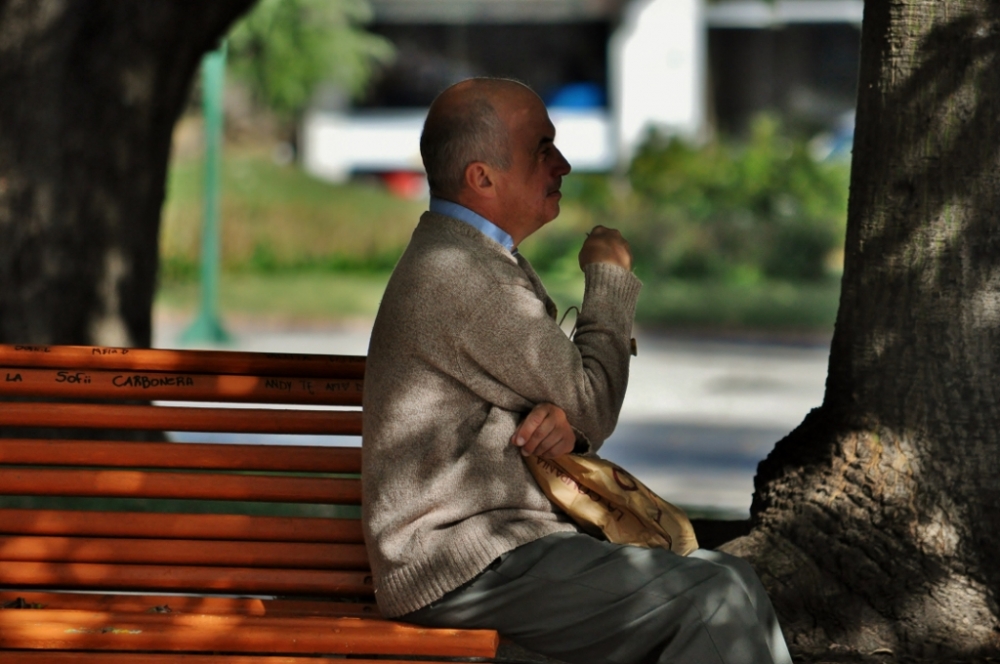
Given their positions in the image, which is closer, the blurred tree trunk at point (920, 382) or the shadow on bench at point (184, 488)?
the shadow on bench at point (184, 488)

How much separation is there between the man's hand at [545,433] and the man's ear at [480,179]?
17.8 inches

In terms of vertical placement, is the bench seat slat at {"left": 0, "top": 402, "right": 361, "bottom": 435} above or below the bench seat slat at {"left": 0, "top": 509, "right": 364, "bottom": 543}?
above

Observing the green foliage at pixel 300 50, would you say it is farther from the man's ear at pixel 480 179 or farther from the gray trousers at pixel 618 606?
the gray trousers at pixel 618 606

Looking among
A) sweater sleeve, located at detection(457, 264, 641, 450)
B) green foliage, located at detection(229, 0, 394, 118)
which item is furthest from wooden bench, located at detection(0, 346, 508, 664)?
green foliage, located at detection(229, 0, 394, 118)

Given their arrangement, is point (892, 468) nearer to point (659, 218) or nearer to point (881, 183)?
point (881, 183)

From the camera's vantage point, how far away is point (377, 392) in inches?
120

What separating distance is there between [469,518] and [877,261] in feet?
4.90

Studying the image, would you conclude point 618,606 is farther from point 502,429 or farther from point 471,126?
point 471,126

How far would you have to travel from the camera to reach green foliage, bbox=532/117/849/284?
1880 cm

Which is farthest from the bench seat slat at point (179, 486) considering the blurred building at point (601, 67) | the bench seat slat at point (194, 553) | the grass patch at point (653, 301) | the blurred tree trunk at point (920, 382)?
the blurred building at point (601, 67)

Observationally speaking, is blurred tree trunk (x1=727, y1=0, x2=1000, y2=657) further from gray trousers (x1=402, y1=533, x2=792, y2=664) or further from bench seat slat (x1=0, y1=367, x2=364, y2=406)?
bench seat slat (x1=0, y1=367, x2=364, y2=406)

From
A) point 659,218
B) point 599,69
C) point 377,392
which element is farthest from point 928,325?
point 599,69

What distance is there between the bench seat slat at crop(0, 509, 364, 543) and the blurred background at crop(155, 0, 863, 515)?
3.23 metres

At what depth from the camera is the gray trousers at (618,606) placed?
2.87 m
